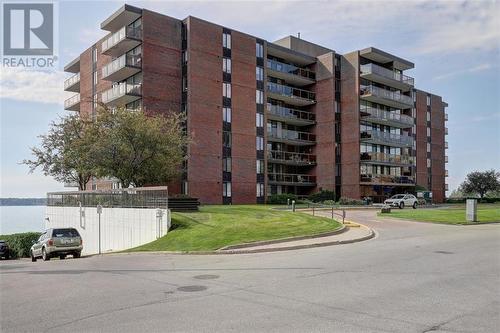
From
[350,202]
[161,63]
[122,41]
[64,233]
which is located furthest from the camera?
[350,202]

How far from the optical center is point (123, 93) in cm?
4625

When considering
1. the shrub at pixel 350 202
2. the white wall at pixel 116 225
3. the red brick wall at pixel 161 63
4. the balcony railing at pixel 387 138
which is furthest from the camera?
the balcony railing at pixel 387 138

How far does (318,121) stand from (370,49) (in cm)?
1125

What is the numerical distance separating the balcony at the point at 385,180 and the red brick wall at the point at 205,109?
820 inches

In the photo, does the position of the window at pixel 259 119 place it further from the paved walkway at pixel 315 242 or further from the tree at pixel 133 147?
the paved walkway at pixel 315 242

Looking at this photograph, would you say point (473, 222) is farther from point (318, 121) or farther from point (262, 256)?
point (318, 121)

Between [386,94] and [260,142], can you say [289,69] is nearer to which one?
[260,142]

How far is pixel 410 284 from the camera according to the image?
9.77 meters

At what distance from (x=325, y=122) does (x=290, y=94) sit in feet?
19.8

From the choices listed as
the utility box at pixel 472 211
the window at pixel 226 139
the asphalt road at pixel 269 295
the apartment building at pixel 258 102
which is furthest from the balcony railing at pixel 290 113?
the asphalt road at pixel 269 295

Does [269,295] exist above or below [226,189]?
below

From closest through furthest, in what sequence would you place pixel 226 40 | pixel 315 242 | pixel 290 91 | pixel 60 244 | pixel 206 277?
pixel 206 277 < pixel 315 242 < pixel 60 244 < pixel 226 40 < pixel 290 91

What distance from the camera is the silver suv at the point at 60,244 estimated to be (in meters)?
24.2

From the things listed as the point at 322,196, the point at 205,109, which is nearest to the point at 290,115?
the point at 322,196
